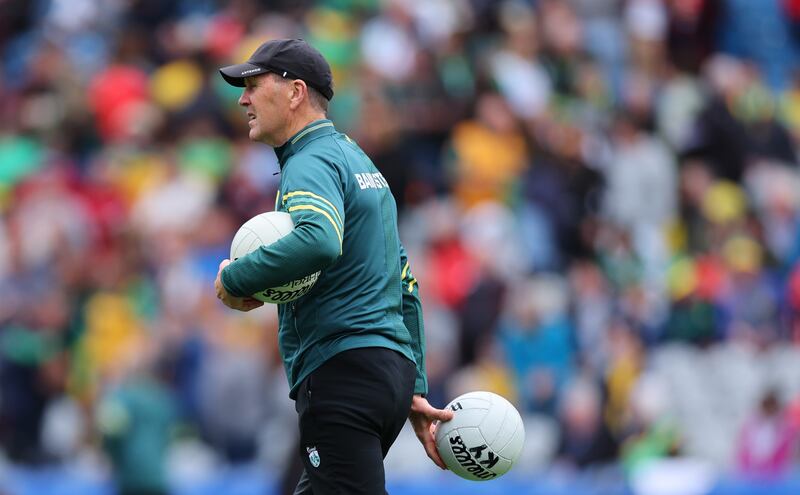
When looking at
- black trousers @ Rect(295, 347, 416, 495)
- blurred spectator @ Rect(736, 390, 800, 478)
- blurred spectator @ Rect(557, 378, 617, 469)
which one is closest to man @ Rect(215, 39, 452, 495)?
black trousers @ Rect(295, 347, 416, 495)

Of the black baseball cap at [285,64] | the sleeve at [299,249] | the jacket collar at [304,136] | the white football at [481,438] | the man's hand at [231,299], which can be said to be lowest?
the white football at [481,438]

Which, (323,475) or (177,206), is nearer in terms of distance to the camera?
(323,475)

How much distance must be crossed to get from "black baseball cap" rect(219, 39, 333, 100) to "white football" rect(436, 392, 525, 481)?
157 cm

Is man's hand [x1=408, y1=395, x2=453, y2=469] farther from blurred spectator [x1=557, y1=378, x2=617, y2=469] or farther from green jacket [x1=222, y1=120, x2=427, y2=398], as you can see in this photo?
blurred spectator [x1=557, y1=378, x2=617, y2=469]

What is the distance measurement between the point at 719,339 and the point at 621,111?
12.4 ft

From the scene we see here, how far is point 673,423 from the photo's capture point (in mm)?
13891

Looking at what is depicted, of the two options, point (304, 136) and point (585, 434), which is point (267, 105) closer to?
point (304, 136)

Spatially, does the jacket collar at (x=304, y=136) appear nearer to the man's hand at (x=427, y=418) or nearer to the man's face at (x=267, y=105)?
the man's face at (x=267, y=105)

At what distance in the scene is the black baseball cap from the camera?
6586 mm

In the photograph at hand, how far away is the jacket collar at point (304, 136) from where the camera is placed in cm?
666

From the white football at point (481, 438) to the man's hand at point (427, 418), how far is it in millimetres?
52

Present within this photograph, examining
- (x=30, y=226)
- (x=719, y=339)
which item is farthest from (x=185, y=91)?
(x=719, y=339)

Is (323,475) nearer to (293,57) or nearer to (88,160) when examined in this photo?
(293,57)

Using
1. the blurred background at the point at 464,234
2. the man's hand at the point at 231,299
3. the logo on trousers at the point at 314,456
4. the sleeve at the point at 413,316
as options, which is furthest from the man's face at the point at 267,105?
the blurred background at the point at 464,234
